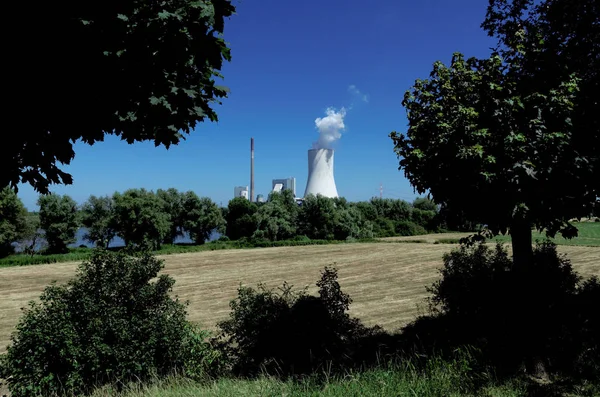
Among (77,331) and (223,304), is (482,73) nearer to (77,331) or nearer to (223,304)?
(77,331)

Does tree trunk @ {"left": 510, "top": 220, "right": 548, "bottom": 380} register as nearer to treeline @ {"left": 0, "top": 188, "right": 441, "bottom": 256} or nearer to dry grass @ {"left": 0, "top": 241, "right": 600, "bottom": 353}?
dry grass @ {"left": 0, "top": 241, "right": 600, "bottom": 353}

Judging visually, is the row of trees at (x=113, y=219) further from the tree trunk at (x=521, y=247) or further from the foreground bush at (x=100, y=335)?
the tree trunk at (x=521, y=247)

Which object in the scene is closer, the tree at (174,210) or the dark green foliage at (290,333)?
the dark green foliage at (290,333)

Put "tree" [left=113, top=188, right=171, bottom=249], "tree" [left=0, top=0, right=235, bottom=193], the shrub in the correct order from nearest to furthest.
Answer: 1. "tree" [left=0, top=0, right=235, bottom=193]
2. "tree" [left=113, top=188, right=171, bottom=249]
3. the shrub

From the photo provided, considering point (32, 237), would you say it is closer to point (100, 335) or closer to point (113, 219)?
point (113, 219)

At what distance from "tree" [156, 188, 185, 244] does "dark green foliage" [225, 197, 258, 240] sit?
13.2 m

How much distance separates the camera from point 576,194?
7.54 m

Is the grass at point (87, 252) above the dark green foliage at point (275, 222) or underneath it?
underneath

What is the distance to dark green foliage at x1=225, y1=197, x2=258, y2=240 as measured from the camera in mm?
90250


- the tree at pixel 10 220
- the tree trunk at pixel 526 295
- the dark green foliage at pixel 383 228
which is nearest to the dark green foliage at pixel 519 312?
the tree trunk at pixel 526 295

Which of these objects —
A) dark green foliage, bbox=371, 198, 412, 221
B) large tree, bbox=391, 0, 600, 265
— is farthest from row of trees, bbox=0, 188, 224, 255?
large tree, bbox=391, 0, 600, 265

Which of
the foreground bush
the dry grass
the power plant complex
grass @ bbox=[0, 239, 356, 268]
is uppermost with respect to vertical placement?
the power plant complex

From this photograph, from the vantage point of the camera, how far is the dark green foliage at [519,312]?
28.8ft

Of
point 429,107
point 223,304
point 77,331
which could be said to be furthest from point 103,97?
point 223,304
